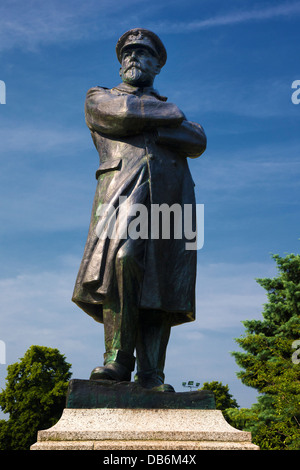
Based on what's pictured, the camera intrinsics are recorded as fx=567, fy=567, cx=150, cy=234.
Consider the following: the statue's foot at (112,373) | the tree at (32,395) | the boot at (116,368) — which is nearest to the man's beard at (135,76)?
the boot at (116,368)

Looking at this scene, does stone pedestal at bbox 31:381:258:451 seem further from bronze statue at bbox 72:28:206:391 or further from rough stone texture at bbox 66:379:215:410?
bronze statue at bbox 72:28:206:391

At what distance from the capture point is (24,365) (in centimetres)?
3566

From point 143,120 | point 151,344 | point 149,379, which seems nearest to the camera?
point 149,379

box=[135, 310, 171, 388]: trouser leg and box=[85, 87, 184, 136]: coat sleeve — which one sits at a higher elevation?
box=[85, 87, 184, 136]: coat sleeve

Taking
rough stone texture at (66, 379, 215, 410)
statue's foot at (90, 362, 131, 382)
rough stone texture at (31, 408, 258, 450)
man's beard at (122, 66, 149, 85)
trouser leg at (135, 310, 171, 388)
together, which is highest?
man's beard at (122, 66, 149, 85)

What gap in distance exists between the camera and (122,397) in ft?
15.2

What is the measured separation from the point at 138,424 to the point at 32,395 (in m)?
30.9

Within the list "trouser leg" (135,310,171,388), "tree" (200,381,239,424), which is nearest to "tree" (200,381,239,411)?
"tree" (200,381,239,424)

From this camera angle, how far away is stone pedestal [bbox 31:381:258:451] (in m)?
4.25

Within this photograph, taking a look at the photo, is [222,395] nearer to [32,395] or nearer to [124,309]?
[32,395]

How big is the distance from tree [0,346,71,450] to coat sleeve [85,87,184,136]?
1163 inches

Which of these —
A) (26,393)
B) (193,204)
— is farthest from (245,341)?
(193,204)

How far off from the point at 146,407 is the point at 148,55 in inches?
146

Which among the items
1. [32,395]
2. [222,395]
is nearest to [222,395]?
[222,395]
